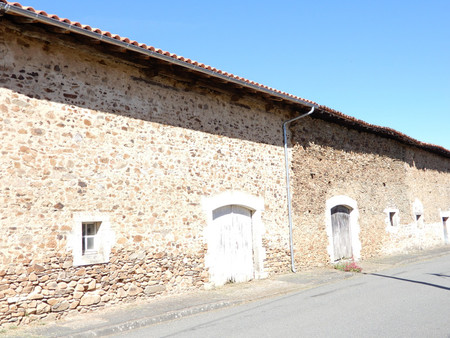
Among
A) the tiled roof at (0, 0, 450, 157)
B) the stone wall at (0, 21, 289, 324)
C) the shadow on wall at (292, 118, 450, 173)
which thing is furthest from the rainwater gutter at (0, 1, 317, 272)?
the shadow on wall at (292, 118, 450, 173)

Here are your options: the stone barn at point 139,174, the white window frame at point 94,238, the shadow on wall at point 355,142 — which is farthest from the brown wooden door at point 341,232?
the white window frame at point 94,238

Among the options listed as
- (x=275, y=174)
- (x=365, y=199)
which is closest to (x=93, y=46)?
(x=275, y=174)

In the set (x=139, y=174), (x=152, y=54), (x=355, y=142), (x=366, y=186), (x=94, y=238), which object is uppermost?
(x=152, y=54)

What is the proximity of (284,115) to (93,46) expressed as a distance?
5.50 metres

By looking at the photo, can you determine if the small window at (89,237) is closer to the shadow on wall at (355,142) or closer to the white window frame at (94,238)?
the white window frame at (94,238)

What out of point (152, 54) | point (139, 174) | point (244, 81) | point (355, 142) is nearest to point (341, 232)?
point (355, 142)

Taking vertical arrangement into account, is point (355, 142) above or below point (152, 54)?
below

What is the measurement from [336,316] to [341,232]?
6781mm

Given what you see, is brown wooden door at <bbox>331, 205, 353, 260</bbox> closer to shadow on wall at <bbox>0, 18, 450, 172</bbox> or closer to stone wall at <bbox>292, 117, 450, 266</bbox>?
stone wall at <bbox>292, 117, 450, 266</bbox>

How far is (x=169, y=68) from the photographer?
315 inches

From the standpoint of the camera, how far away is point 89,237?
684 cm

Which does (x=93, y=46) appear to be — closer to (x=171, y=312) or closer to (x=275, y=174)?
(x=171, y=312)

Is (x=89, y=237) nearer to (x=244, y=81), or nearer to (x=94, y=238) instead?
(x=94, y=238)

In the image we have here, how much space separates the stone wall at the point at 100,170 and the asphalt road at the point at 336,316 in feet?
4.90
